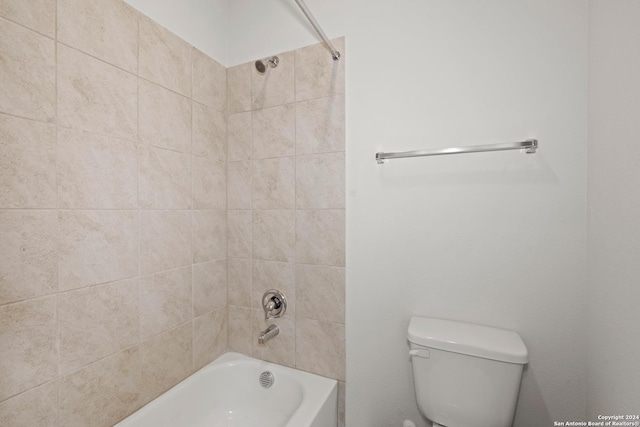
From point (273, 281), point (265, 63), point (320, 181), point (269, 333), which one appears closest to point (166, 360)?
point (269, 333)

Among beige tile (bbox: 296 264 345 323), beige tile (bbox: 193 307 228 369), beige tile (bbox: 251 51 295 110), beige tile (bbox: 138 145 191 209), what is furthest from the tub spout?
beige tile (bbox: 251 51 295 110)

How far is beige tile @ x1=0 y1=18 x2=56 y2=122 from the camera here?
30.8 inches

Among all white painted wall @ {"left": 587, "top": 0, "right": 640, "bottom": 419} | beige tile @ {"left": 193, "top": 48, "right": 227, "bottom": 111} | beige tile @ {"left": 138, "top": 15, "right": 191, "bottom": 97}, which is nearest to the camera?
white painted wall @ {"left": 587, "top": 0, "right": 640, "bottom": 419}

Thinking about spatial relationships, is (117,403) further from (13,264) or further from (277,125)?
(277,125)

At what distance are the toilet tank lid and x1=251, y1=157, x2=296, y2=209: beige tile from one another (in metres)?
0.82

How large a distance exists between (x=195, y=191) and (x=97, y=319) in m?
0.66

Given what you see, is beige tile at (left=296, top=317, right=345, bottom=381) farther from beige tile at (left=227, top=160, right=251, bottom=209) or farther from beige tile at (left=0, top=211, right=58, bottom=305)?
beige tile at (left=0, top=211, right=58, bottom=305)

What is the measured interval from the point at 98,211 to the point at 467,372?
1478 millimetres

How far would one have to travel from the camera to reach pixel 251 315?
1537 millimetres

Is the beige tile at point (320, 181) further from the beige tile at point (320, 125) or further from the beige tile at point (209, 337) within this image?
the beige tile at point (209, 337)

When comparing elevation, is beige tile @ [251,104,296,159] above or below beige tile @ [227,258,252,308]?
above

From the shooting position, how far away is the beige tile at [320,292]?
4.35ft

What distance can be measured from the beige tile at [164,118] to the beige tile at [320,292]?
85 centimetres

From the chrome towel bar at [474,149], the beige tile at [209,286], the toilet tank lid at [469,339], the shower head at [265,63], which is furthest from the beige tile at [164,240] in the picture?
the toilet tank lid at [469,339]
